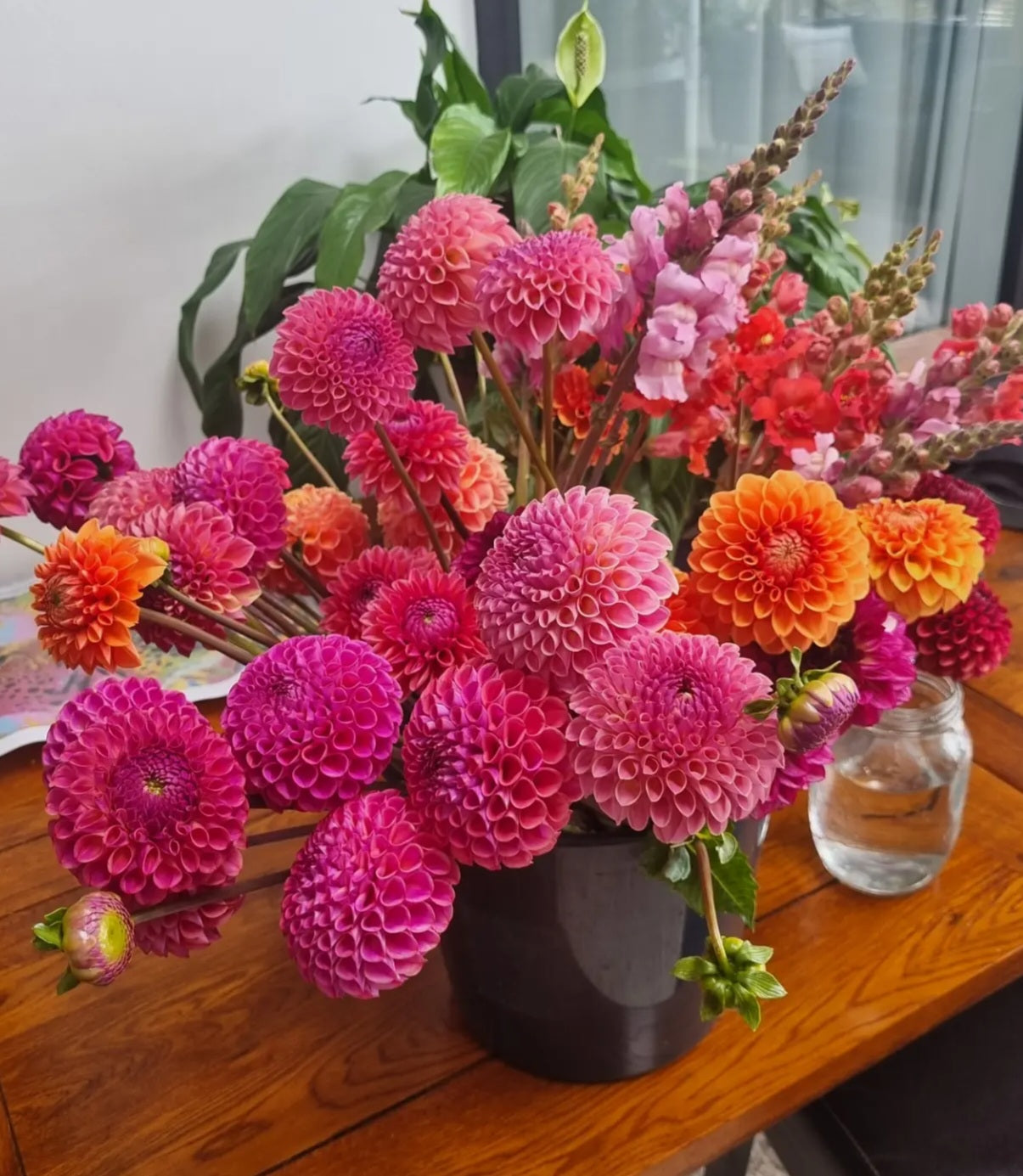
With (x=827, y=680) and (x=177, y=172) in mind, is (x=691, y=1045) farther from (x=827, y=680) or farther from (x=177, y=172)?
(x=177, y=172)

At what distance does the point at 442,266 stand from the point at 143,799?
0.23m

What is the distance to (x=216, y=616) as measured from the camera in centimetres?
41

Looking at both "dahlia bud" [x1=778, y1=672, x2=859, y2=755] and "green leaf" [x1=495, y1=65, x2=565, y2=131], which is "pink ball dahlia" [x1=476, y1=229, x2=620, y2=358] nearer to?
"dahlia bud" [x1=778, y1=672, x2=859, y2=755]

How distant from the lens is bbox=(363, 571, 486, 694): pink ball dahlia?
0.40m

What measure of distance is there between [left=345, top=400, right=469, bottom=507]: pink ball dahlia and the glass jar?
0.29m

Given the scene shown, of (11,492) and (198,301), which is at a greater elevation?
(11,492)

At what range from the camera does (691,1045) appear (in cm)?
53

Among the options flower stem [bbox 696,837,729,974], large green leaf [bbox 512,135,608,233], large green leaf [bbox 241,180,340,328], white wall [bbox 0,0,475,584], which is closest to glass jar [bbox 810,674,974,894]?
flower stem [bbox 696,837,729,974]

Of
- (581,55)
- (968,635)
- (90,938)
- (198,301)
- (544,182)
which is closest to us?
(90,938)

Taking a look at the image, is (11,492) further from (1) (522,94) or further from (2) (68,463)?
(1) (522,94)

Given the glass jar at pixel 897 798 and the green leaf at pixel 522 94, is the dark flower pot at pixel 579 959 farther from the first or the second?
the green leaf at pixel 522 94

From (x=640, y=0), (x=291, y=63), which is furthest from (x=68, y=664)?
(x=640, y=0)

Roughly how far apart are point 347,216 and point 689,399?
57 cm

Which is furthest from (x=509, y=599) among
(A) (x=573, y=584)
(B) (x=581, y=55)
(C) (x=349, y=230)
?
(C) (x=349, y=230)
